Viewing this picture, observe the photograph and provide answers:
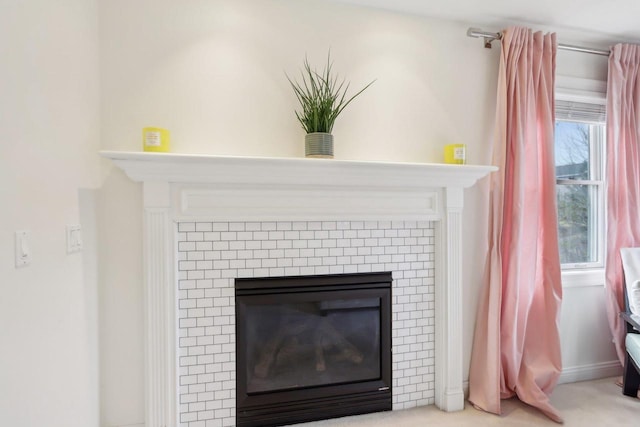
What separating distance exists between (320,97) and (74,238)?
4.61 feet

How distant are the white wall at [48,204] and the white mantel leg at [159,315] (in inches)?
9.9

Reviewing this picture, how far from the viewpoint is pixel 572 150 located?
2861 millimetres

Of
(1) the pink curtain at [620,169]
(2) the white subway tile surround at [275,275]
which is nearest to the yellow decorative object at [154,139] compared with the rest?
(2) the white subway tile surround at [275,275]

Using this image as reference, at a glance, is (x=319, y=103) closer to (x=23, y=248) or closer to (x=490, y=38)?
(x=490, y=38)

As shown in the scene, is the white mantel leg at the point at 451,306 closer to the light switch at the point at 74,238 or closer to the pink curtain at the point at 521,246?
the pink curtain at the point at 521,246

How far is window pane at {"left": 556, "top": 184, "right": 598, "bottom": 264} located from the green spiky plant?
183 cm

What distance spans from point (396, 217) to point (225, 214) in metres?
0.99

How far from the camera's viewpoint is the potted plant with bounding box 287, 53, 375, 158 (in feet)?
6.66

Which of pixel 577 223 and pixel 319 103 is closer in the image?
pixel 319 103

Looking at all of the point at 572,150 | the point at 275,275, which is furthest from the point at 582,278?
the point at 275,275

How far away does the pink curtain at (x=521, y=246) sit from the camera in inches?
91.7

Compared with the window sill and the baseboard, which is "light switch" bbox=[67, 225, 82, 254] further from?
the baseboard

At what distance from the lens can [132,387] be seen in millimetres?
1955

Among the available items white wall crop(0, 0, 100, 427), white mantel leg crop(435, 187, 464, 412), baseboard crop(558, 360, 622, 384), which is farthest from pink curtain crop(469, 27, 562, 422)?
white wall crop(0, 0, 100, 427)
